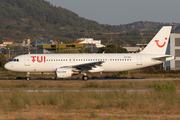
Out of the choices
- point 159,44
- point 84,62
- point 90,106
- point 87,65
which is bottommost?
point 90,106

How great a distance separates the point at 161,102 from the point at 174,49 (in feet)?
151

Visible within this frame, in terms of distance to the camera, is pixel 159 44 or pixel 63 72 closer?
pixel 63 72

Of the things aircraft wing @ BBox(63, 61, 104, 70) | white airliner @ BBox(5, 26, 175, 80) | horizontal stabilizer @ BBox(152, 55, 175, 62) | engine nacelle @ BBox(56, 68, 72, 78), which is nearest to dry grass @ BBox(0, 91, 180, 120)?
engine nacelle @ BBox(56, 68, 72, 78)

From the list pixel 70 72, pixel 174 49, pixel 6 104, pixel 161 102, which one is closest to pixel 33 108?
pixel 6 104

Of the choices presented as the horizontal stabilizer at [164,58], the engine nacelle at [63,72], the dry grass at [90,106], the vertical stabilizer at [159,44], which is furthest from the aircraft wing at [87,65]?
the dry grass at [90,106]

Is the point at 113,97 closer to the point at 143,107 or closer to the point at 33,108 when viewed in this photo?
the point at 143,107

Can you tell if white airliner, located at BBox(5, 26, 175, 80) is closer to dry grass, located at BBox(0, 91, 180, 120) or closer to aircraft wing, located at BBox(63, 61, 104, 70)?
aircraft wing, located at BBox(63, 61, 104, 70)

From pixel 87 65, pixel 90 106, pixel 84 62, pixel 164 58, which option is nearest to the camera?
pixel 90 106

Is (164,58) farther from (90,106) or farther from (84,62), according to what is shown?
(90,106)

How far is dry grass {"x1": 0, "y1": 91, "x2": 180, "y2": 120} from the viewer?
13.8 meters

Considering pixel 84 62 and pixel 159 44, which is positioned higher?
pixel 159 44

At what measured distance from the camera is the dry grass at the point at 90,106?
13758 mm

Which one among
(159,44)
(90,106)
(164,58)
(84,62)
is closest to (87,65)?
(84,62)

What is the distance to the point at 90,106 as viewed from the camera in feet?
53.4
